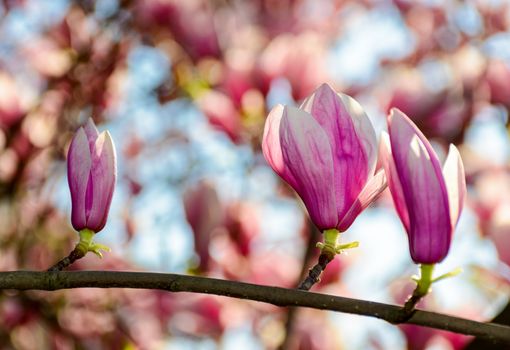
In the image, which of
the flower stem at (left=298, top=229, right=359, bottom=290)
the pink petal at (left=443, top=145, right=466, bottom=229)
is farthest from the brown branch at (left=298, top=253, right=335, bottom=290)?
the pink petal at (left=443, top=145, right=466, bottom=229)

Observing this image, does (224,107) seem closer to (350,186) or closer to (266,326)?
(266,326)

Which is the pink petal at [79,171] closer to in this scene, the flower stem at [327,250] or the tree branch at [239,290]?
the tree branch at [239,290]

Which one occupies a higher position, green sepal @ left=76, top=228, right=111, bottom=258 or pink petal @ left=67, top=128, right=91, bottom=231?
pink petal @ left=67, top=128, right=91, bottom=231

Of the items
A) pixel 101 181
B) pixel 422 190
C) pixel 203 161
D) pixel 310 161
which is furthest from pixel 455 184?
pixel 203 161

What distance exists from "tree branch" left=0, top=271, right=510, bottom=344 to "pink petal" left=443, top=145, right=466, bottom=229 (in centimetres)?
10

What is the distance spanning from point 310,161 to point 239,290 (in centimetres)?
18

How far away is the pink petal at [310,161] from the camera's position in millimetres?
771

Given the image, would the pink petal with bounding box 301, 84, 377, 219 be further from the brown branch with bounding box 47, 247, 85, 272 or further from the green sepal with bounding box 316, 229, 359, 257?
the brown branch with bounding box 47, 247, 85, 272

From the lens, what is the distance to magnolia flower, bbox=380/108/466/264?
0.71 m

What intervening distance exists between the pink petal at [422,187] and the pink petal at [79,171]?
0.96 feet

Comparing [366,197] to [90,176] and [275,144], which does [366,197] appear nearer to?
[275,144]

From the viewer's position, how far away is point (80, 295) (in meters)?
2.02

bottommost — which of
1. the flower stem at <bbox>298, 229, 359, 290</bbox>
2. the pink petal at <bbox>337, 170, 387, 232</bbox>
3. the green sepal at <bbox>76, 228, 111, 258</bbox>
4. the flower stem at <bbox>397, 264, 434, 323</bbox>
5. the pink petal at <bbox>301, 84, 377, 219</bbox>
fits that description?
the flower stem at <bbox>397, 264, 434, 323</bbox>

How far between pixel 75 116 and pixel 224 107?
429mm
